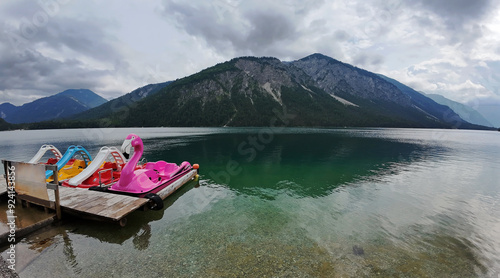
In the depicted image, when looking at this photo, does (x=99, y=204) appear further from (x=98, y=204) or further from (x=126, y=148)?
(x=126, y=148)

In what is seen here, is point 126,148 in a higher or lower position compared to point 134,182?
higher

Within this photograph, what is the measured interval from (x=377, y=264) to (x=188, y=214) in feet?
34.5

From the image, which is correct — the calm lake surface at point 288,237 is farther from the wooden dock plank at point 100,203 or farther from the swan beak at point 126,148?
the swan beak at point 126,148

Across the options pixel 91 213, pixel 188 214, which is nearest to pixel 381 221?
pixel 188 214

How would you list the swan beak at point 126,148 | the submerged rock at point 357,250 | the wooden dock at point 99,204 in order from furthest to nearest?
the swan beak at point 126,148
the wooden dock at point 99,204
the submerged rock at point 357,250

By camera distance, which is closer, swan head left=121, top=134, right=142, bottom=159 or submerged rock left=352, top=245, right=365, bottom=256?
submerged rock left=352, top=245, right=365, bottom=256

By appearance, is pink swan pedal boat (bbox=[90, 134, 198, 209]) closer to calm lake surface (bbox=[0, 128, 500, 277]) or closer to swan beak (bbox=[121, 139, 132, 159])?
swan beak (bbox=[121, 139, 132, 159])

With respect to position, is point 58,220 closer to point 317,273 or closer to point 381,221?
point 317,273

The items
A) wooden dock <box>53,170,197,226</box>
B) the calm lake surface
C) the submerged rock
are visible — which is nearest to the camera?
the calm lake surface

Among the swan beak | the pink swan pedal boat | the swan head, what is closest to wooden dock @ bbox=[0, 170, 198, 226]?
the pink swan pedal boat

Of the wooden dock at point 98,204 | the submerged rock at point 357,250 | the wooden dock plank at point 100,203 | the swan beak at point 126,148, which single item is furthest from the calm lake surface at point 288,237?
the swan beak at point 126,148

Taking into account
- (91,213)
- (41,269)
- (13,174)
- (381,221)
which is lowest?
(381,221)

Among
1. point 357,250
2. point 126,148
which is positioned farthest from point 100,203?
point 357,250

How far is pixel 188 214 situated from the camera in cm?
1363
